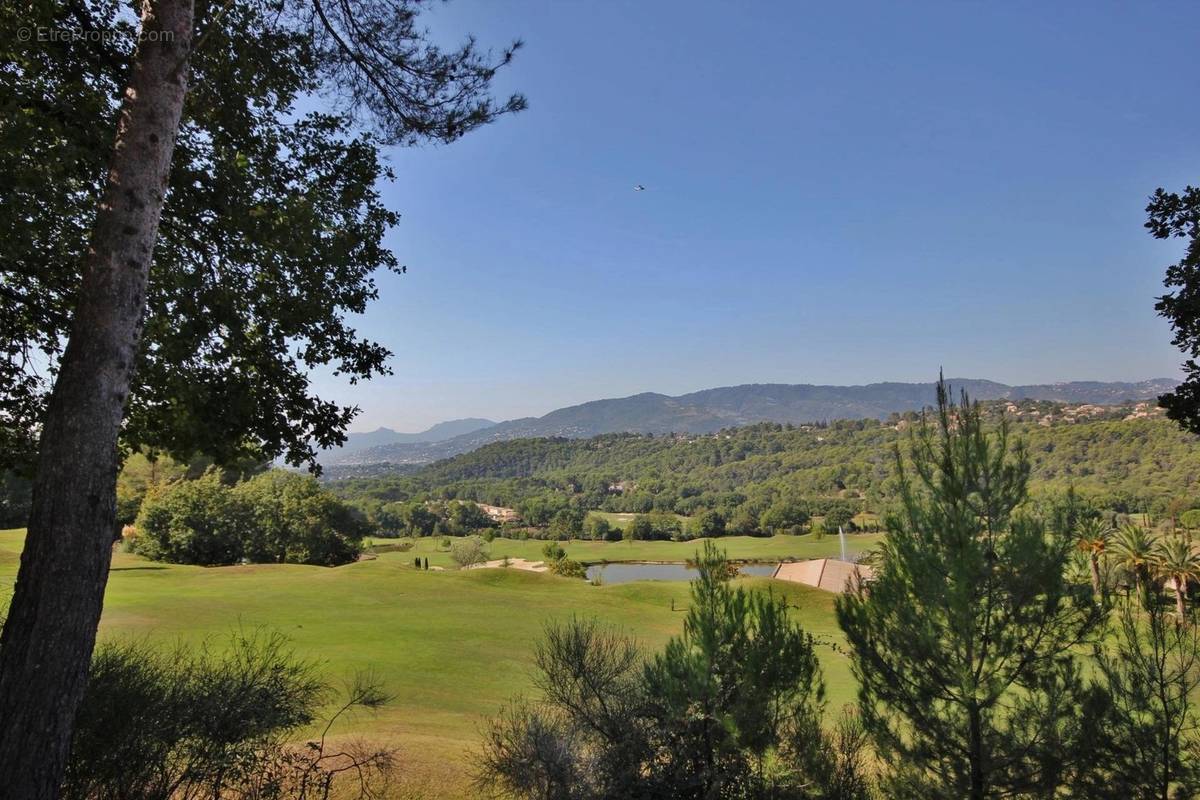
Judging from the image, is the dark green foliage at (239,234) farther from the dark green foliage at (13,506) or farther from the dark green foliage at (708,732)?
the dark green foliage at (13,506)

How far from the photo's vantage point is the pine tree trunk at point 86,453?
320cm

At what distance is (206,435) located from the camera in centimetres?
575

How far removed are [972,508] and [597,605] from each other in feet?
69.7

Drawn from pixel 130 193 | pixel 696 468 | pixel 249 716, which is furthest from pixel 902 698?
pixel 696 468

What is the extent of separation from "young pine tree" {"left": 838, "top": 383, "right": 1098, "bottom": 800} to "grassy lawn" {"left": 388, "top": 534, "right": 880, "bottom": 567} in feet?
190

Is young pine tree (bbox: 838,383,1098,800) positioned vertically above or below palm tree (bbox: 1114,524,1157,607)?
above

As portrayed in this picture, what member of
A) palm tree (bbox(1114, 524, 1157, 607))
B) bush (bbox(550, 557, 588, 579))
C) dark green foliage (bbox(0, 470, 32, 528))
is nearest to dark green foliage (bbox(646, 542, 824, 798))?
palm tree (bbox(1114, 524, 1157, 607))

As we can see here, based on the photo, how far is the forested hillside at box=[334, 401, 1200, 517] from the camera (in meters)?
28.5

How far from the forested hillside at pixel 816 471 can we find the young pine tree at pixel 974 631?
0.51 metres

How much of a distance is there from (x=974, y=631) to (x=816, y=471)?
120525 mm

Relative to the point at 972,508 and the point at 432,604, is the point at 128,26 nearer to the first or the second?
the point at 972,508

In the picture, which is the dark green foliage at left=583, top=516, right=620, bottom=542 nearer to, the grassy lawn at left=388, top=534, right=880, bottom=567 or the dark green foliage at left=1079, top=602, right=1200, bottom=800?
the grassy lawn at left=388, top=534, right=880, bottom=567

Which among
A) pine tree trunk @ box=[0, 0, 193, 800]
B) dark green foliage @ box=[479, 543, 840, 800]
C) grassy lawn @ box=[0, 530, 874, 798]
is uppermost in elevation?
pine tree trunk @ box=[0, 0, 193, 800]

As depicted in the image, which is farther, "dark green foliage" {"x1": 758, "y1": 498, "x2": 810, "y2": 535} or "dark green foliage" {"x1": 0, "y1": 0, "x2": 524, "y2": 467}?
"dark green foliage" {"x1": 758, "y1": 498, "x2": 810, "y2": 535}
